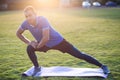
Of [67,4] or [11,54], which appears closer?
[11,54]

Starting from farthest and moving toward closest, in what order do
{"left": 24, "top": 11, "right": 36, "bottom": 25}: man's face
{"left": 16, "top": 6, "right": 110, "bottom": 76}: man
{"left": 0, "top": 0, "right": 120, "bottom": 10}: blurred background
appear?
{"left": 0, "top": 0, "right": 120, "bottom": 10}: blurred background, {"left": 16, "top": 6, "right": 110, "bottom": 76}: man, {"left": 24, "top": 11, "right": 36, "bottom": 25}: man's face

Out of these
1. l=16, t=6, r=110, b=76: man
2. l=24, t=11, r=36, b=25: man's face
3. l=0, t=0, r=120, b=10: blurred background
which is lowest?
l=0, t=0, r=120, b=10: blurred background

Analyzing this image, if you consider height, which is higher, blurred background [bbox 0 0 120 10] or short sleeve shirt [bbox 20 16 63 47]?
short sleeve shirt [bbox 20 16 63 47]

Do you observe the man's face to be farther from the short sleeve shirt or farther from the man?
the short sleeve shirt

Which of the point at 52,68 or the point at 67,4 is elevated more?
the point at 52,68

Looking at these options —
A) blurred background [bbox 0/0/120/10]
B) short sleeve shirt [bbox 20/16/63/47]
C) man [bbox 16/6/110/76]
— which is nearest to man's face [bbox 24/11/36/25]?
man [bbox 16/6/110/76]

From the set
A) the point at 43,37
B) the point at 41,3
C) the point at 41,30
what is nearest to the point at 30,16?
the point at 41,30

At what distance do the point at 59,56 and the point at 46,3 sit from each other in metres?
64.7

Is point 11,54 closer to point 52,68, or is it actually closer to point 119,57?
point 52,68

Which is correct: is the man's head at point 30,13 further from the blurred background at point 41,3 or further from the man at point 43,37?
the blurred background at point 41,3

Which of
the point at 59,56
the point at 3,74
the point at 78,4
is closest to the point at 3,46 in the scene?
the point at 59,56

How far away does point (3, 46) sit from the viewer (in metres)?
13.8

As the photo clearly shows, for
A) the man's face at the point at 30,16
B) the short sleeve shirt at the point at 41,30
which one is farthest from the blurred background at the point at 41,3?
the man's face at the point at 30,16

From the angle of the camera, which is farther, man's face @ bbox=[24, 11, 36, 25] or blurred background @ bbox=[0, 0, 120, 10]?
blurred background @ bbox=[0, 0, 120, 10]
